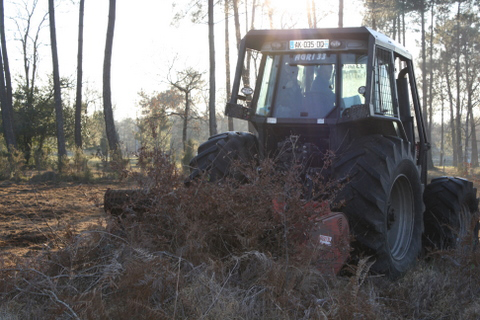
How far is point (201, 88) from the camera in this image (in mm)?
30281

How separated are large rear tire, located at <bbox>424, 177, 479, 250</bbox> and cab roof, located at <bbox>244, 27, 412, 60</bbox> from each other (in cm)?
178

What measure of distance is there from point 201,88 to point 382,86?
2502 centimetres

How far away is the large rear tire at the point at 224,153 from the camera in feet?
17.6

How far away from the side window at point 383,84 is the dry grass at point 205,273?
1.99m

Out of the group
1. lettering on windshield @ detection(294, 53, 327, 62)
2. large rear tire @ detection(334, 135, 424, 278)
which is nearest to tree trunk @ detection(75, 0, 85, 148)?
lettering on windshield @ detection(294, 53, 327, 62)

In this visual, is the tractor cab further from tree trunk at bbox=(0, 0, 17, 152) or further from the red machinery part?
tree trunk at bbox=(0, 0, 17, 152)

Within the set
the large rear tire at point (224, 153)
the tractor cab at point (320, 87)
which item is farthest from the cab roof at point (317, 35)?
the large rear tire at point (224, 153)

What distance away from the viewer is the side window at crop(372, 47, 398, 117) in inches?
219

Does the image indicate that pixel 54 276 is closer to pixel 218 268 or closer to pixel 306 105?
pixel 218 268

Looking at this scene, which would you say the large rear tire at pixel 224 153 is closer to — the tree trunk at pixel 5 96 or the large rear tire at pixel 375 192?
the large rear tire at pixel 375 192

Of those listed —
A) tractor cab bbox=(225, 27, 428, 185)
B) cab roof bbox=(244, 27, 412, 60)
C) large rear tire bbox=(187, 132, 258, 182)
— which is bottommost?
large rear tire bbox=(187, 132, 258, 182)

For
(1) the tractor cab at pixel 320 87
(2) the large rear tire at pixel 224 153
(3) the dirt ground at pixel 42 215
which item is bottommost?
(3) the dirt ground at pixel 42 215

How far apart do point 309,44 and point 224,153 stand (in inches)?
60.7

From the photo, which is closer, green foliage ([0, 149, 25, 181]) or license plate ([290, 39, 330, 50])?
license plate ([290, 39, 330, 50])
